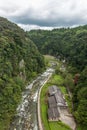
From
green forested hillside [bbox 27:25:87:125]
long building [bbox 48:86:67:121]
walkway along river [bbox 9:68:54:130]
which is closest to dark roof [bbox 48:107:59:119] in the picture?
long building [bbox 48:86:67:121]

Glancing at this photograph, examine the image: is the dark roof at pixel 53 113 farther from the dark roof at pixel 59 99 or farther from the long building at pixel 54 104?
the dark roof at pixel 59 99

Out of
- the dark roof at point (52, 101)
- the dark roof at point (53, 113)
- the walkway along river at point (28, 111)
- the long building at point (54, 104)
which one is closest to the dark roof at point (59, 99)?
the long building at point (54, 104)

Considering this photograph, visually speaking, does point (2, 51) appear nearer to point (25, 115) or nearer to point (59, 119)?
point (25, 115)

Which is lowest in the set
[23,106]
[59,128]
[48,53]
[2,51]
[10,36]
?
[59,128]

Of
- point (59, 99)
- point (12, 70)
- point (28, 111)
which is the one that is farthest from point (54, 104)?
point (12, 70)

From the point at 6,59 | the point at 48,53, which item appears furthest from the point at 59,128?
the point at 48,53

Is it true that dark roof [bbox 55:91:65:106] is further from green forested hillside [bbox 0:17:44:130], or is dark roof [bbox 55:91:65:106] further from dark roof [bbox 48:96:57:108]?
Result: green forested hillside [bbox 0:17:44:130]

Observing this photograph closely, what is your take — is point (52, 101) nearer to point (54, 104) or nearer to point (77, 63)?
point (54, 104)
